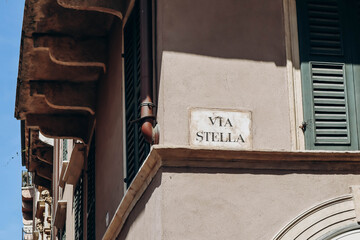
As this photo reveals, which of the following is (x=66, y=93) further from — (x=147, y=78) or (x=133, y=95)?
(x=147, y=78)

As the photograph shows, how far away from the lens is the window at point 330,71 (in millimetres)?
9664

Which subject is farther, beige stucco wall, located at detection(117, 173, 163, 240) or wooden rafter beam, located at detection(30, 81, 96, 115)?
wooden rafter beam, located at detection(30, 81, 96, 115)

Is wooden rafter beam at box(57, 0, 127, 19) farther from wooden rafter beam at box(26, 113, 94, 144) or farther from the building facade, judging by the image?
wooden rafter beam at box(26, 113, 94, 144)

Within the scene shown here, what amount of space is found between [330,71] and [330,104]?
35 centimetres

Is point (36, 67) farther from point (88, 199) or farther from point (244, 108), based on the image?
point (244, 108)

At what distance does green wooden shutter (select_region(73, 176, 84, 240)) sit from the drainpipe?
6730 millimetres

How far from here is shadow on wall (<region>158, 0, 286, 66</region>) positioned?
9.54m

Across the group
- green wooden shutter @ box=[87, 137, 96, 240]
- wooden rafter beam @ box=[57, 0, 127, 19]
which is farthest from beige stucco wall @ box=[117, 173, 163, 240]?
green wooden shutter @ box=[87, 137, 96, 240]

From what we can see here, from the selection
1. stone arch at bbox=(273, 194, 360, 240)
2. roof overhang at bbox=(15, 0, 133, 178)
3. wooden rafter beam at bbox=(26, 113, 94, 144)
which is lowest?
stone arch at bbox=(273, 194, 360, 240)

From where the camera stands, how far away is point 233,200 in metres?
9.09

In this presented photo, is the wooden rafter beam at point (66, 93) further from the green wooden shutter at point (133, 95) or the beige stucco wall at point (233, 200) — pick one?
the beige stucco wall at point (233, 200)

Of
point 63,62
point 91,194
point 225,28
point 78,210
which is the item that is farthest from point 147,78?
point 78,210

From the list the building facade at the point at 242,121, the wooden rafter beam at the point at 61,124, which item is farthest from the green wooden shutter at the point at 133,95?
the wooden rafter beam at the point at 61,124

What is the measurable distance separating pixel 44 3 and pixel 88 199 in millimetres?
4133
